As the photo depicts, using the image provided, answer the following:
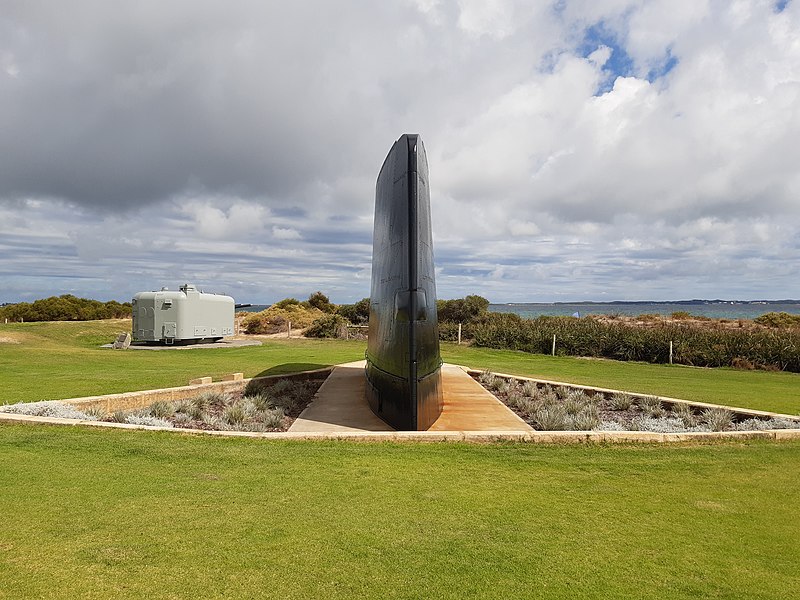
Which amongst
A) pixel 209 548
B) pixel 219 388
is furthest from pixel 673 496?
pixel 219 388

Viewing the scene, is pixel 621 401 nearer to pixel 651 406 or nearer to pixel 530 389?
pixel 651 406

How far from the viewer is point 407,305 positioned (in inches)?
318

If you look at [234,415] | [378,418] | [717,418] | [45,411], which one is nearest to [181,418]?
[234,415]

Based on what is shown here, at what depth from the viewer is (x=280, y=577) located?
325 centimetres

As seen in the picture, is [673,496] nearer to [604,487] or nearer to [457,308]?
[604,487]

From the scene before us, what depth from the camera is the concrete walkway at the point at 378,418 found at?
27.6 ft

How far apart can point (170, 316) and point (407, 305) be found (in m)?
22.0

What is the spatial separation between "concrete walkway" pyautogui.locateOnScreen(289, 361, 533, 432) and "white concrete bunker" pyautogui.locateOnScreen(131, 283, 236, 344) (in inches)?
642

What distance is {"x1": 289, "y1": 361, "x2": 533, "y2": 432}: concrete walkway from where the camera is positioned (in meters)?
8.42

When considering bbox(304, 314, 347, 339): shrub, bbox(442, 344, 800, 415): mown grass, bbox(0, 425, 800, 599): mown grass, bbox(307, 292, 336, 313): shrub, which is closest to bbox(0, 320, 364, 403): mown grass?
bbox(0, 425, 800, 599): mown grass

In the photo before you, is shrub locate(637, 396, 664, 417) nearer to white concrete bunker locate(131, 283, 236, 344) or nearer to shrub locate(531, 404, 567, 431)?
shrub locate(531, 404, 567, 431)

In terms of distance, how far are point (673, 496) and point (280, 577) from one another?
3493 millimetres

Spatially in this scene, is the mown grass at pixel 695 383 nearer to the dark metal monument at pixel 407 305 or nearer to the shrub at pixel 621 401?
the shrub at pixel 621 401

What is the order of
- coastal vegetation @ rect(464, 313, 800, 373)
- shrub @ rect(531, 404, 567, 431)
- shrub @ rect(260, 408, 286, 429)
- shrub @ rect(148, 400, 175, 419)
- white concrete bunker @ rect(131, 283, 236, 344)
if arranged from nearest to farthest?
1. shrub @ rect(531, 404, 567, 431)
2. shrub @ rect(260, 408, 286, 429)
3. shrub @ rect(148, 400, 175, 419)
4. coastal vegetation @ rect(464, 313, 800, 373)
5. white concrete bunker @ rect(131, 283, 236, 344)
